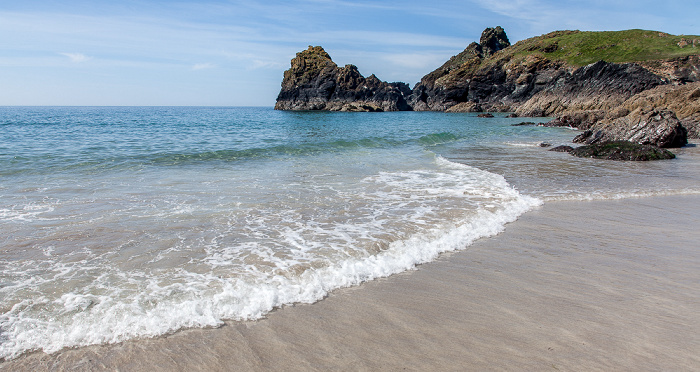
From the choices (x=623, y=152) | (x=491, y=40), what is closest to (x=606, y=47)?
(x=491, y=40)

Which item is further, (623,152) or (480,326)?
(623,152)

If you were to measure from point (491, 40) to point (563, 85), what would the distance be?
183ft

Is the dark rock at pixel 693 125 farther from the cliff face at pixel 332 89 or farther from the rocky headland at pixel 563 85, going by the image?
the cliff face at pixel 332 89

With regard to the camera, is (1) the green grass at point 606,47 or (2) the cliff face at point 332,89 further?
(2) the cliff face at point 332,89

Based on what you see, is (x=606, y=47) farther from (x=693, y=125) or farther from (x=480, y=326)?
(x=480, y=326)

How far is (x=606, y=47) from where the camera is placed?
6944cm

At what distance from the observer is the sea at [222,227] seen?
3.44 meters

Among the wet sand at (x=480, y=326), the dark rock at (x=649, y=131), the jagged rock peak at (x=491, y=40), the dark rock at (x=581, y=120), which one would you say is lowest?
the wet sand at (x=480, y=326)

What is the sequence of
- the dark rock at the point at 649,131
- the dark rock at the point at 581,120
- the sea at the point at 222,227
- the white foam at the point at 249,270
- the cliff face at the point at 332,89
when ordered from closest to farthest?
the white foam at the point at 249,270 → the sea at the point at 222,227 → the dark rock at the point at 649,131 → the dark rock at the point at 581,120 → the cliff face at the point at 332,89

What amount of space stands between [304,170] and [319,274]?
767cm

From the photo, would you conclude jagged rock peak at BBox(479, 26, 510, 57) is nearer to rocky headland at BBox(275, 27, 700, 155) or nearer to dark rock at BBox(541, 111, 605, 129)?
rocky headland at BBox(275, 27, 700, 155)

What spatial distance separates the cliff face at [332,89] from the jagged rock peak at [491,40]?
2779 centimetres

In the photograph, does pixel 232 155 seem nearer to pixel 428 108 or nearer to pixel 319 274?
pixel 319 274

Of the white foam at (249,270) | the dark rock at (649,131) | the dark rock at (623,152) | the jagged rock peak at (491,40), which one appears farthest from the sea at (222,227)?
the jagged rock peak at (491,40)
